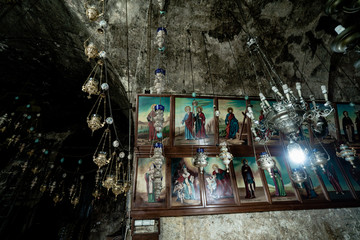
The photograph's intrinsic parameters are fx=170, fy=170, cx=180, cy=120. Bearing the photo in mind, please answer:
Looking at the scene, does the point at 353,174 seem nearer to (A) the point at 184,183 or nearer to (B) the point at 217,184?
Answer: (B) the point at 217,184

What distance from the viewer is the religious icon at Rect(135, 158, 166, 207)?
12.9 ft

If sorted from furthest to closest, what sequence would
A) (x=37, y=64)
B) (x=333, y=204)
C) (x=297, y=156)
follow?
(x=37, y=64), (x=333, y=204), (x=297, y=156)

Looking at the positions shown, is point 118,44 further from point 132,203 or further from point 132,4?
point 132,203

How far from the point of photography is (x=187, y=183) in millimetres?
4266

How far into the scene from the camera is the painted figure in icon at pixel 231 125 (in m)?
4.84

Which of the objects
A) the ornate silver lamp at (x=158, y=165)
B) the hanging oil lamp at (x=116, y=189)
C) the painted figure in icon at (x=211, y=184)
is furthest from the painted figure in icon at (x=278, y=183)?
the hanging oil lamp at (x=116, y=189)

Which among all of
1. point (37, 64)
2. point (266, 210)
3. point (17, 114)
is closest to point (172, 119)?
point (266, 210)

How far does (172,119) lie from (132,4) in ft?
10.9

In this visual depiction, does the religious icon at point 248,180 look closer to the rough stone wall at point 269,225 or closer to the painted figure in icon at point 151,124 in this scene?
the rough stone wall at point 269,225

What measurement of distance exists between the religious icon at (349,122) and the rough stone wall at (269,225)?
6.63 feet

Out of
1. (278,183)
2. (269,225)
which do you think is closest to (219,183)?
(269,225)

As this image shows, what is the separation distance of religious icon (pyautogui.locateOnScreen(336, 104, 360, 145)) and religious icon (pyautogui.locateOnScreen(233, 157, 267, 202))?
3032 mm

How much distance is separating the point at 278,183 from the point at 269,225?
→ 107 centimetres

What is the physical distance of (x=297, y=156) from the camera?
3742 millimetres
